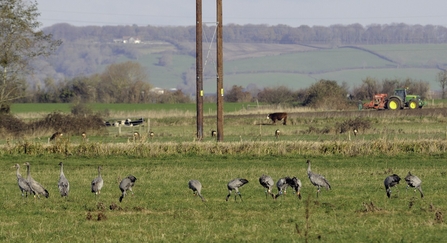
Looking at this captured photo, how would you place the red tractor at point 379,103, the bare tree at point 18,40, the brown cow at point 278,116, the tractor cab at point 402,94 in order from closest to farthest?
the bare tree at point 18,40 < the brown cow at point 278,116 < the tractor cab at point 402,94 < the red tractor at point 379,103

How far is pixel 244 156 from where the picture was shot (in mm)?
36188

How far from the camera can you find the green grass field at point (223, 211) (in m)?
15.4


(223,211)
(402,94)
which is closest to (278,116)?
(402,94)

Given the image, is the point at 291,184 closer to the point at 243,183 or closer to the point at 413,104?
the point at 243,183

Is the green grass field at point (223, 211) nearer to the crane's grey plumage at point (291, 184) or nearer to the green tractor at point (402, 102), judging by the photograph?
the crane's grey plumage at point (291, 184)

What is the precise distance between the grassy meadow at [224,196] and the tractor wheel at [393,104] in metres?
41.2

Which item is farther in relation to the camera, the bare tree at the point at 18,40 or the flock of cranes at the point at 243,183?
the bare tree at the point at 18,40

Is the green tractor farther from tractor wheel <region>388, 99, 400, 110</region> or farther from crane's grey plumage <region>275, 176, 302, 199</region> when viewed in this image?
crane's grey plumage <region>275, 176, 302, 199</region>

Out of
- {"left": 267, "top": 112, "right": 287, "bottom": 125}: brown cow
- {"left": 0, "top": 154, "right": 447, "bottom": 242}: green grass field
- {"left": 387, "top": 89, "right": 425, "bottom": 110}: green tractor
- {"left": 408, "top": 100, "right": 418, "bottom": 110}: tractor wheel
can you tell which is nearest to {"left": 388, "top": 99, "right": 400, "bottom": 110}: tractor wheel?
{"left": 387, "top": 89, "right": 425, "bottom": 110}: green tractor

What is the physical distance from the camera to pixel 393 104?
3059 inches

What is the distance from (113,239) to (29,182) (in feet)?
21.0

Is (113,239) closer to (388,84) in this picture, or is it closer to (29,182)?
(29,182)

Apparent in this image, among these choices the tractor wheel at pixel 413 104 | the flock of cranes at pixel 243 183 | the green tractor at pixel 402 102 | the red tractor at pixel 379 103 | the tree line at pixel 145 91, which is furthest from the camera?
the tree line at pixel 145 91

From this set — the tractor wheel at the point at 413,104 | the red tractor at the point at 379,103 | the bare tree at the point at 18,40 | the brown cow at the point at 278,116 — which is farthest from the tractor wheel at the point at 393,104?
the bare tree at the point at 18,40
